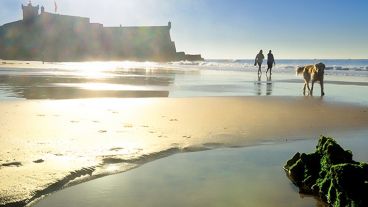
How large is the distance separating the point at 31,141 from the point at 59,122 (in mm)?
1616

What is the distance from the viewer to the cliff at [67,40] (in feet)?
354

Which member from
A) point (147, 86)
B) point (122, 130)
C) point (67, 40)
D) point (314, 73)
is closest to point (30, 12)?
point (67, 40)

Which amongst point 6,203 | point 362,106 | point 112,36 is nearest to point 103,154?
point 6,203

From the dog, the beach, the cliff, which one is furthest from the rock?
the cliff

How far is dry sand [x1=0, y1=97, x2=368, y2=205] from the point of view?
418 centimetres

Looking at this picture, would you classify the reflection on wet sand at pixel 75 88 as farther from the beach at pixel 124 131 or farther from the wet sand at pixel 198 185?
the wet sand at pixel 198 185

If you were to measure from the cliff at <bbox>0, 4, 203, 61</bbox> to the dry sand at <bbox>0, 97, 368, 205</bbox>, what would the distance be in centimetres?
8686

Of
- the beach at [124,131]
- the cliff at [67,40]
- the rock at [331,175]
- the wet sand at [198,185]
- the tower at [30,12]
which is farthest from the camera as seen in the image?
the tower at [30,12]

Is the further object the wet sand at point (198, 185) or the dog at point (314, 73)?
the dog at point (314, 73)

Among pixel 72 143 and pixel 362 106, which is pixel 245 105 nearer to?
pixel 362 106

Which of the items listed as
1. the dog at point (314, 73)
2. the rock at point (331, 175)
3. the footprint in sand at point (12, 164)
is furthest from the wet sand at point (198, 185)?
the dog at point (314, 73)

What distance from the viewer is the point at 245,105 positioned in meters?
10.6

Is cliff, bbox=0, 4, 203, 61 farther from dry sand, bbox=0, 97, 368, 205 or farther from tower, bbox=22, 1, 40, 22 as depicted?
dry sand, bbox=0, 97, 368, 205

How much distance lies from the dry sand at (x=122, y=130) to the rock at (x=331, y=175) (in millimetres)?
1649
